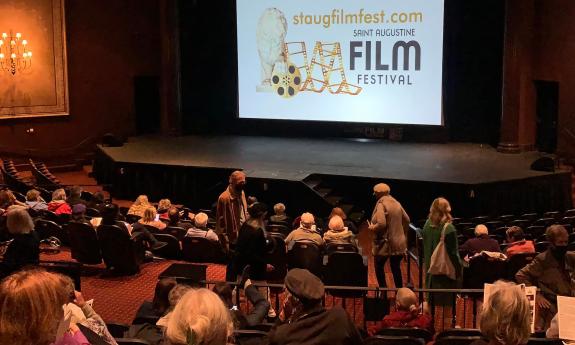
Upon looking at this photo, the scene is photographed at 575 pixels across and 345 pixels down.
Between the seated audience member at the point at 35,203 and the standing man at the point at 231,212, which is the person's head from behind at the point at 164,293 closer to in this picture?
the standing man at the point at 231,212

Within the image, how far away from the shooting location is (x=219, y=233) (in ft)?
25.3

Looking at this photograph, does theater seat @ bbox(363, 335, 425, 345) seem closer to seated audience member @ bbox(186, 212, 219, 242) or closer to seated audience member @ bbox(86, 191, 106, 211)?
seated audience member @ bbox(186, 212, 219, 242)

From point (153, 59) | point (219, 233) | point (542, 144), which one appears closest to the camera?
point (219, 233)

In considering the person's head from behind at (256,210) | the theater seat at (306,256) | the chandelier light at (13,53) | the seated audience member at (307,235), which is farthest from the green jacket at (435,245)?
the chandelier light at (13,53)

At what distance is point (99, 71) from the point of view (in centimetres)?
1761

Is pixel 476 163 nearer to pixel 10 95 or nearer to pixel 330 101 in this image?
pixel 330 101

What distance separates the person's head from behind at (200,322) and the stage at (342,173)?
1004 centimetres

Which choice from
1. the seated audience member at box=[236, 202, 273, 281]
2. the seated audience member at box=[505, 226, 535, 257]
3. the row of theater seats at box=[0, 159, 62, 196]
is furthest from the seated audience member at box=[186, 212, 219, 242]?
the row of theater seats at box=[0, 159, 62, 196]

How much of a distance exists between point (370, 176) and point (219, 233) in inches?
220

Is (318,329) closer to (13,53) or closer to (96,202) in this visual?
(96,202)

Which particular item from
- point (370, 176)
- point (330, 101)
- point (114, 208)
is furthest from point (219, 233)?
point (330, 101)

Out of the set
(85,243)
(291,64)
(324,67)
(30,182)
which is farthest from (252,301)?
(291,64)

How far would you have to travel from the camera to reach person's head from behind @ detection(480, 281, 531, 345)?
109 inches

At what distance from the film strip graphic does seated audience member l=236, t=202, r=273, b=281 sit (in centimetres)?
1050
